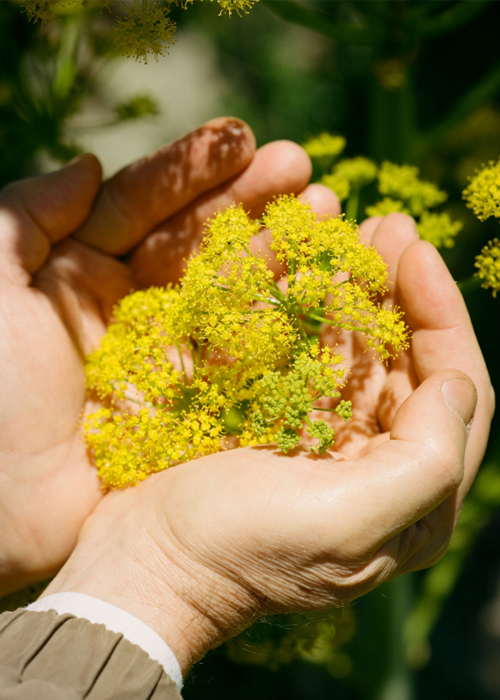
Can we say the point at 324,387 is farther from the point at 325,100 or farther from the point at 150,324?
the point at 325,100

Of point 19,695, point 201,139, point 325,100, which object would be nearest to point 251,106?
point 325,100

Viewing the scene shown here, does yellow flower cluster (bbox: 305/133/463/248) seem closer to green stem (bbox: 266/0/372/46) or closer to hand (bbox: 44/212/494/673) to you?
hand (bbox: 44/212/494/673)

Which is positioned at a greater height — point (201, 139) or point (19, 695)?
point (201, 139)

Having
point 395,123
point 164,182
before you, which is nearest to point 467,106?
point 395,123

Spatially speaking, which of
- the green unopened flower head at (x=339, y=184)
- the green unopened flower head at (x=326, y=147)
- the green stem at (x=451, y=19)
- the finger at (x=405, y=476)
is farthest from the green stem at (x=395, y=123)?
the finger at (x=405, y=476)

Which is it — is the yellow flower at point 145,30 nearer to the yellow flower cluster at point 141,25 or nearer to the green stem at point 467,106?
the yellow flower cluster at point 141,25

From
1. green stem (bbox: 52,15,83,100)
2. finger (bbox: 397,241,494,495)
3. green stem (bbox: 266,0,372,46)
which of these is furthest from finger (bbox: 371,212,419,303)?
green stem (bbox: 52,15,83,100)
